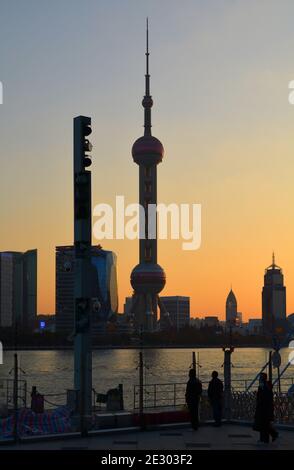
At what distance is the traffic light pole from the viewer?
27.2 meters

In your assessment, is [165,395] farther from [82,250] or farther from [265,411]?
[265,411]

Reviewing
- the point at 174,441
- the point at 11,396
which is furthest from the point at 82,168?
the point at 11,396

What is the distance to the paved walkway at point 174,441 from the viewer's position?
2220cm

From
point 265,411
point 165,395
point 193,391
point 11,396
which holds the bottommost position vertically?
point 165,395

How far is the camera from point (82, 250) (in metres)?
28.0

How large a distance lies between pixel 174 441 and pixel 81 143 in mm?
10558

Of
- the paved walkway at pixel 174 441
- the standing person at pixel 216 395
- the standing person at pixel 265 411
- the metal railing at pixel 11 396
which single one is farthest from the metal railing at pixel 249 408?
the metal railing at pixel 11 396

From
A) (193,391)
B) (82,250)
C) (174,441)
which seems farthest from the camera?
(82,250)

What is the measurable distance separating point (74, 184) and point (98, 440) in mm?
8590

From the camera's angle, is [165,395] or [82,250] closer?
[82,250]

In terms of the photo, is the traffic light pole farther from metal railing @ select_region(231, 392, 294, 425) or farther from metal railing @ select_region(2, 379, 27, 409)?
metal railing @ select_region(231, 392, 294, 425)

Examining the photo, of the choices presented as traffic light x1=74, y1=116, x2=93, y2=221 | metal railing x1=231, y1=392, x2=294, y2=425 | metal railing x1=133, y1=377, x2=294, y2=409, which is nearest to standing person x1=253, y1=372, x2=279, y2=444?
metal railing x1=133, y1=377, x2=294, y2=409

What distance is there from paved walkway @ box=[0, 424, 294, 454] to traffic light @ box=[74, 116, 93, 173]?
904 centimetres
